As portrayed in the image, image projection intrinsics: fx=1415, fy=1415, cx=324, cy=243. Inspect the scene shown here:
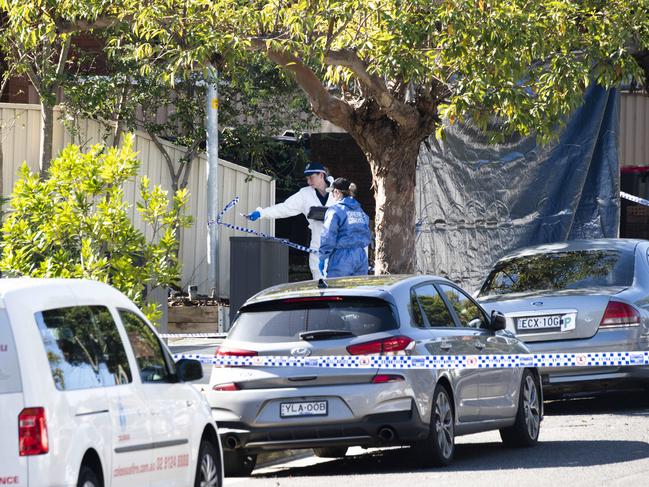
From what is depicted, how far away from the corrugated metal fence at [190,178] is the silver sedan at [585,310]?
6.87 m

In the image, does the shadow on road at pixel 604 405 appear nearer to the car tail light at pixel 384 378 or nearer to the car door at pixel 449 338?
the car door at pixel 449 338

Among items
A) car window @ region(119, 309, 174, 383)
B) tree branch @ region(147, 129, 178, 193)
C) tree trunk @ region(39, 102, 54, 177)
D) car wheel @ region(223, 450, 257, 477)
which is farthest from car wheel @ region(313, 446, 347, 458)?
tree branch @ region(147, 129, 178, 193)

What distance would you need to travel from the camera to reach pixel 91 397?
6.70 m

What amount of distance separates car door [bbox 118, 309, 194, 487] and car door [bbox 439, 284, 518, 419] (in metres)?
3.46

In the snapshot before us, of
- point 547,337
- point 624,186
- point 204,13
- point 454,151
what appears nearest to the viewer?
point 547,337

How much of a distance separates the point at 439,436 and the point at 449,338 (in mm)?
788

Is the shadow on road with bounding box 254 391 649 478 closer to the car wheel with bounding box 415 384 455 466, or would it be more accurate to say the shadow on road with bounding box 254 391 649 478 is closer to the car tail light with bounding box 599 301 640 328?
the car wheel with bounding box 415 384 455 466

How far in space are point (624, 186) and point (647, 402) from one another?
1265 cm

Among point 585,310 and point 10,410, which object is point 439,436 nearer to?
point 585,310

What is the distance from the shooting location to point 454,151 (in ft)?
69.7

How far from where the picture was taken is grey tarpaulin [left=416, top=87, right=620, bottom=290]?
21.3 meters

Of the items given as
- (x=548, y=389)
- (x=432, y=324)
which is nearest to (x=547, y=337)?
(x=548, y=389)

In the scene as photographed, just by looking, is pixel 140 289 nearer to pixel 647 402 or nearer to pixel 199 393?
pixel 199 393

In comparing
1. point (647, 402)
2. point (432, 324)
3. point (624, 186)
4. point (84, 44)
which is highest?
point (84, 44)
